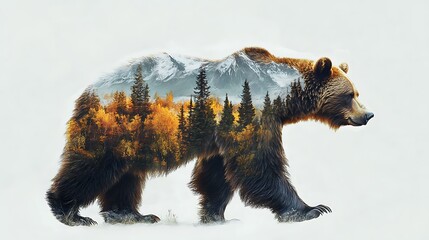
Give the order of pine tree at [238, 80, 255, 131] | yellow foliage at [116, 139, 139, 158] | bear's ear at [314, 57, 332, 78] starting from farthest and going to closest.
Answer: bear's ear at [314, 57, 332, 78], pine tree at [238, 80, 255, 131], yellow foliage at [116, 139, 139, 158]

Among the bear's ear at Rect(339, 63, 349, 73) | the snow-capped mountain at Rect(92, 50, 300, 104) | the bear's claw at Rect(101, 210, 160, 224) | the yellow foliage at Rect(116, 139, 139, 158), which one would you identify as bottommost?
the bear's claw at Rect(101, 210, 160, 224)

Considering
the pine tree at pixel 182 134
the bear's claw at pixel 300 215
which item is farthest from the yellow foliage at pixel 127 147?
the bear's claw at pixel 300 215

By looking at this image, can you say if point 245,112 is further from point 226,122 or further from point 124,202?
point 124,202

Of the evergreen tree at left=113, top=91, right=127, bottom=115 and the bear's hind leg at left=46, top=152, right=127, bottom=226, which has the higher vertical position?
the evergreen tree at left=113, top=91, right=127, bottom=115

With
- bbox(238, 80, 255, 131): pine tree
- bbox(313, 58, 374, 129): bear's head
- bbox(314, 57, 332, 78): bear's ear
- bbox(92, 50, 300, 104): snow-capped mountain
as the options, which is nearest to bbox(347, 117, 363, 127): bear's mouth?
bbox(313, 58, 374, 129): bear's head

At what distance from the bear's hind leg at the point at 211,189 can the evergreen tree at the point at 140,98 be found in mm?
1126

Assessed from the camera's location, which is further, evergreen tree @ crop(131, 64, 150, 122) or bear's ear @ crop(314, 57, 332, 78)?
bear's ear @ crop(314, 57, 332, 78)

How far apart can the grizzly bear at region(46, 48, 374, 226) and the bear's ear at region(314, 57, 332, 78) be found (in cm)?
1

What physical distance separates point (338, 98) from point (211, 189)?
201 cm

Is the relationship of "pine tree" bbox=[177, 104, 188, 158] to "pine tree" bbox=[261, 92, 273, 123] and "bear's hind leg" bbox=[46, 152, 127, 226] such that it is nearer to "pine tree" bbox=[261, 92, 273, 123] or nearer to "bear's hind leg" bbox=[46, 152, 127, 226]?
"bear's hind leg" bbox=[46, 152, 127, 226]

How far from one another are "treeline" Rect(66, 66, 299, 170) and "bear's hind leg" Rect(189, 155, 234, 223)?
68cm

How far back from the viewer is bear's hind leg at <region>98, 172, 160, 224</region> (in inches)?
446

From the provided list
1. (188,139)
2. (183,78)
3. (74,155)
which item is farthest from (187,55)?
(74,155)

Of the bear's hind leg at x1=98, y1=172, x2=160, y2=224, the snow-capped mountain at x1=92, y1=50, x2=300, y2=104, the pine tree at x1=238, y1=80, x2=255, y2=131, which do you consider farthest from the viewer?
the bear's hind leg at x1=98, y1=172, x2=160, y2=224
